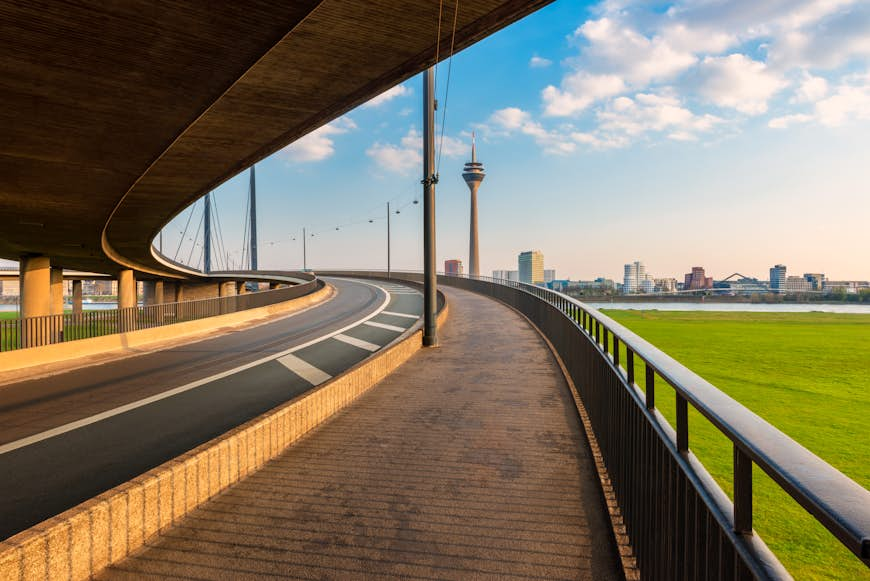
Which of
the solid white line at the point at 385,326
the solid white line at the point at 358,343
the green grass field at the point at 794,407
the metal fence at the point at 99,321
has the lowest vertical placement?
the green grass field at the point at 794,407

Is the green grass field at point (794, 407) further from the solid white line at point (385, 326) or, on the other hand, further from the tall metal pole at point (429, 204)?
the solid white line at point (385, 326)

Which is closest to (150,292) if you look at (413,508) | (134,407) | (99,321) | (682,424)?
(99,321)

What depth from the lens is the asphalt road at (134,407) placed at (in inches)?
222

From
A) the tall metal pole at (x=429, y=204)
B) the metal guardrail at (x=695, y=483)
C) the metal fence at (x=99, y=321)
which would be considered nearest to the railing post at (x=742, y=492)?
the metal guardrail at (x=695, y=483)

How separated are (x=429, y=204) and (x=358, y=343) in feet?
20.1

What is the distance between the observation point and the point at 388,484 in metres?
4.95

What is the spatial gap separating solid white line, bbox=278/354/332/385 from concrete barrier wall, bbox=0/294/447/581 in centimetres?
473

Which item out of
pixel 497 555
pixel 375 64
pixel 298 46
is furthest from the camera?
pixel 375 64

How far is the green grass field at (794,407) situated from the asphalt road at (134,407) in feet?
25.5

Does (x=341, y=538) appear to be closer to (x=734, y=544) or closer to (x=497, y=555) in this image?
(x=497, y=555)

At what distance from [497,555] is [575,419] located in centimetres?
365

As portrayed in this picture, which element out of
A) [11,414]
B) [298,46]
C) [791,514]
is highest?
[298,46]

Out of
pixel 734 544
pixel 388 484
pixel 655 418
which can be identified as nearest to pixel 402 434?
pixel 388 484

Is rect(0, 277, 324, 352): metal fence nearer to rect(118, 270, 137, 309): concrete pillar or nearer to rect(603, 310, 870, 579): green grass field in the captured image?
rect(603, 310, 870, 579): green grass field
